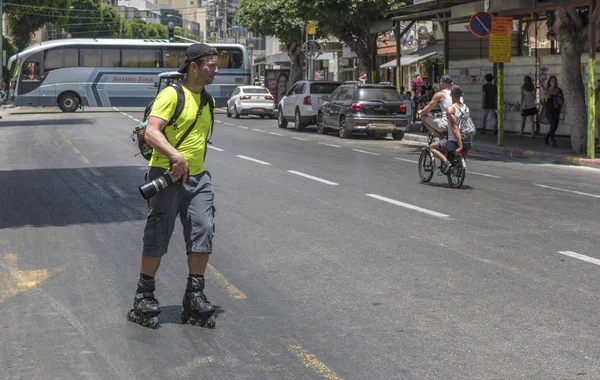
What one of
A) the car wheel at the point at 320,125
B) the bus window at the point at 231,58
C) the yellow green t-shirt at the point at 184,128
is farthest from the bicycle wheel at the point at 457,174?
the bus window at the point at 231,58

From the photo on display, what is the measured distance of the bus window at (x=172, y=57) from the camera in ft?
180

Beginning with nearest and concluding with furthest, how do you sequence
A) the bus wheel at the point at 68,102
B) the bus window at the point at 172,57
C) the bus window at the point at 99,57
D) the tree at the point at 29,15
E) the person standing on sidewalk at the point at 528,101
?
the person standing on sidewalk at the point at 528,101
the bus wheel at the point at 68,102
the bus window at the point at 99,57
the bus window at the point at 172,57
the tree at the point at 29,15

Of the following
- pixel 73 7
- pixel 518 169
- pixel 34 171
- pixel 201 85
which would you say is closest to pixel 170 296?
pixel 201 85

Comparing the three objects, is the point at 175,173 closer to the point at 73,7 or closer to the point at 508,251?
the point at 508,251

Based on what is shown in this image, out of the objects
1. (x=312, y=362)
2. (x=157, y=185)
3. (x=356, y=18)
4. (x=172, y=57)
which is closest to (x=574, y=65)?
(x=356, y=18)

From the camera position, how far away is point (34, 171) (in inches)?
698

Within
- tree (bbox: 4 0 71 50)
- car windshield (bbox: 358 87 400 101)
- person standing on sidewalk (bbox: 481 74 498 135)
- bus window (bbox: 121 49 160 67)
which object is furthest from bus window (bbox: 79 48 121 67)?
person standing on sidewalk (bbox: 481 74 498 135)

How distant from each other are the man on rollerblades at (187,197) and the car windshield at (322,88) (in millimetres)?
27629

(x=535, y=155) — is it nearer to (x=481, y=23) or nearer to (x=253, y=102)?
(x=481, y=23)

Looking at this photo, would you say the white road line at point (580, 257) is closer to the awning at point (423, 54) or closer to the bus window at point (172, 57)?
the awning at point (423, 54)

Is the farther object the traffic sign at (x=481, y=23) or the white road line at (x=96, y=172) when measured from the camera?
the traffic sign at (x=481, y=23)

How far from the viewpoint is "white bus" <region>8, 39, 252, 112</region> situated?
2044 inches

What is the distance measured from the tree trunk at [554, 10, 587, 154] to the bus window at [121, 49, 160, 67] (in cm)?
3565

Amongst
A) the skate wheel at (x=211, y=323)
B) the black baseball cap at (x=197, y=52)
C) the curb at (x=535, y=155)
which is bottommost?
the skate wheel at (x=211, y=323)
